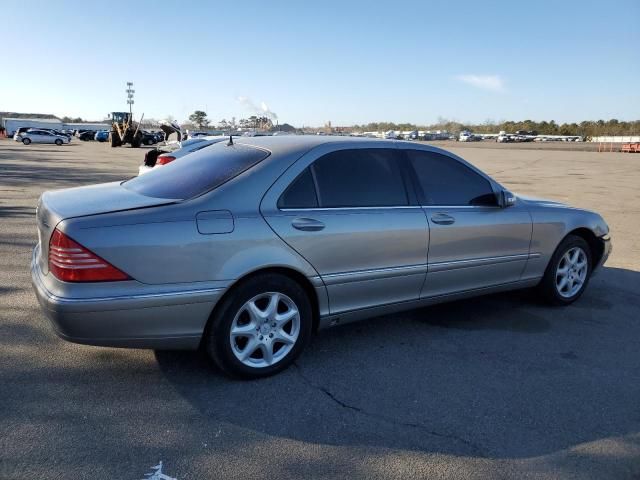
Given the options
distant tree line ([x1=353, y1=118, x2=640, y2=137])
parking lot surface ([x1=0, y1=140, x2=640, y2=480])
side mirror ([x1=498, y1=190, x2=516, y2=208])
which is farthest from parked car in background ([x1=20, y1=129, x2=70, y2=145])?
distant tree line ([x1=353, y1=118, x2=640, y2=137])

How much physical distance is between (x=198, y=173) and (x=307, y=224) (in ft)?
2.91

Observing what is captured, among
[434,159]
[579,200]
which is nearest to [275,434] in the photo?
[434,159]

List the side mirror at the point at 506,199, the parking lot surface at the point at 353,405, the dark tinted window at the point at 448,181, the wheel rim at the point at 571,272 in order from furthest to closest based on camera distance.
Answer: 1. the wheel rim at the point at 571,272
2. the side mirror at the point at 506,199
3. the dark tinted window at the point at 448,181
4. the parking lot surface at the point at 353,405

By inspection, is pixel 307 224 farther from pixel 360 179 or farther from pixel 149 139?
pixel 149 139

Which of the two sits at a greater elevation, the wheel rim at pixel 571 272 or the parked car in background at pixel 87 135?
the parked car in background at pixel 87 135

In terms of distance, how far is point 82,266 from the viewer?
2.94m

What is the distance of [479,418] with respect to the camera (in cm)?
309

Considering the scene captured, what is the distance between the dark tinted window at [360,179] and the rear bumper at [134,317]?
109 cm

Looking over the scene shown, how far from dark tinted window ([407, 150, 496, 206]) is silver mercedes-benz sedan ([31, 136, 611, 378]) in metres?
0.01

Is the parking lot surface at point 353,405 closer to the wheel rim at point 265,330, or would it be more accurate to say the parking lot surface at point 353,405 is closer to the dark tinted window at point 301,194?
the wheel rim at point 265,330

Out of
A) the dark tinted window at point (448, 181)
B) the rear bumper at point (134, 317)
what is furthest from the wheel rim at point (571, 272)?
the rear bumper at point (134, 317)

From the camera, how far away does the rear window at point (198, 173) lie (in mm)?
3475

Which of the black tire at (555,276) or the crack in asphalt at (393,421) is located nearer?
the crack in asphalt at (393,421)

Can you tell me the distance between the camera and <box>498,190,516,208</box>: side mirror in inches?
179
